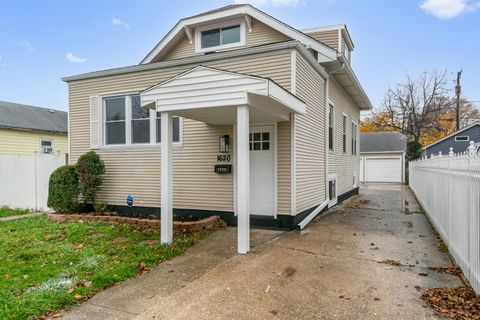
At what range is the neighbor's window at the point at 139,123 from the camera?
8.34 meters

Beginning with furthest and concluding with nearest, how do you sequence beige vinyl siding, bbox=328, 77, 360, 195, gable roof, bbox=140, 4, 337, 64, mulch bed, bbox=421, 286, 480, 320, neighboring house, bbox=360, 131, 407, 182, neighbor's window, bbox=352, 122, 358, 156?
neighboring house, bbox=360, 131, 407, 182, neighbor's window, bbox=352, 122, 358, 156, beige vinyl siding, bbox=328, 77, 360, 195, gable roof, bbox=140, 4, 337, 64, mulch bed, bbox=421, 286, 480, 320

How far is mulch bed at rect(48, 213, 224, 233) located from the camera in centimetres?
664

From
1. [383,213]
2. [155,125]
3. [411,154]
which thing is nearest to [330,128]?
[383,213]

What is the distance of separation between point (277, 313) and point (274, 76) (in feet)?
16.1

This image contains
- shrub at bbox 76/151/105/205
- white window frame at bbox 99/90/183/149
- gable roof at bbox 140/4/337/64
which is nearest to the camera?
white window frame at bbox 99/90/183/149

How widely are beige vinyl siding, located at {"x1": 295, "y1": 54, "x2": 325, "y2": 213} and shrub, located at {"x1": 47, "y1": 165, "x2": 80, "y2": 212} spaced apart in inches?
230

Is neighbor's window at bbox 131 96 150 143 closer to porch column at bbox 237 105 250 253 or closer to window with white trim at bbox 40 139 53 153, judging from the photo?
porch column at bbox 237 105 250 253

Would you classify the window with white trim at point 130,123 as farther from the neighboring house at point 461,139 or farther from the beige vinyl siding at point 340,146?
the neighboring house at point 461,139

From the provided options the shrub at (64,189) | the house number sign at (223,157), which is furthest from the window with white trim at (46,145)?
the house number sign at (223,157)

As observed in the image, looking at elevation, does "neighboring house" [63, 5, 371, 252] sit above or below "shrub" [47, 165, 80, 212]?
above

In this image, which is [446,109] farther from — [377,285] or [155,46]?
[377,285]

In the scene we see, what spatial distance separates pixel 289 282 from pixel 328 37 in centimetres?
936

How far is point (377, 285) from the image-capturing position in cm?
388

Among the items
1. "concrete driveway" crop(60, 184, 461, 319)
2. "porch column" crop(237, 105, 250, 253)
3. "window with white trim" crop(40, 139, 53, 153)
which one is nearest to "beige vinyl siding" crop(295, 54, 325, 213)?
"concrete driveway" crop(60, 184, 461, 319)
